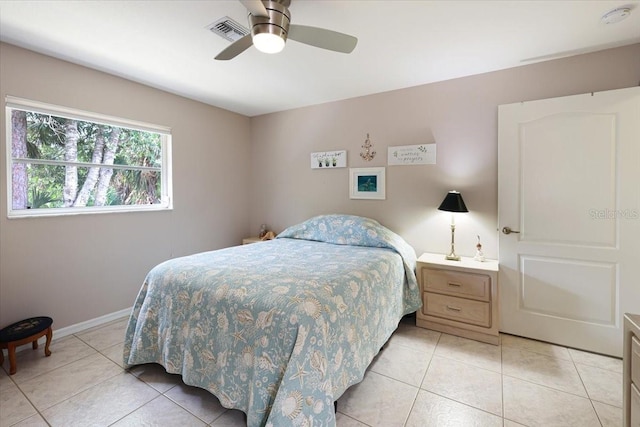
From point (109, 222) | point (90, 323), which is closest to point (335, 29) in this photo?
point (109, 222)

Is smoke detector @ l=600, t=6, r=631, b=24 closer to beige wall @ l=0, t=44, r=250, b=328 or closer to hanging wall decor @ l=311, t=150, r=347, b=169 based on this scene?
hanging wall decor @ l=311, t=150, r=347, b=169

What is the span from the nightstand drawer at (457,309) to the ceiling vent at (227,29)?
8.65 feet

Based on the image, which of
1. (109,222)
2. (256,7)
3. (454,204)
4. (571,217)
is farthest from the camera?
(109,222)

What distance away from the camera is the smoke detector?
172 centimetres

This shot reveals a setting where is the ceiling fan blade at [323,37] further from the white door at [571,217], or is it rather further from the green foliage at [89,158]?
the green foliage at [89,158]

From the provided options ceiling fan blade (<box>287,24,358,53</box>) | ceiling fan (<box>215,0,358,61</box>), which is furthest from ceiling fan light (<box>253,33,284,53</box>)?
ceiling fan blade (<box>287,24,358,53</box>)

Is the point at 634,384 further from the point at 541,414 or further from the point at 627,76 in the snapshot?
the point at 627,76

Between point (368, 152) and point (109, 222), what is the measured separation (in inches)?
110

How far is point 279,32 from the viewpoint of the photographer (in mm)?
1529

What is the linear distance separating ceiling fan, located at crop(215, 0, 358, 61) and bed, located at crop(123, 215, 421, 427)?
135cm

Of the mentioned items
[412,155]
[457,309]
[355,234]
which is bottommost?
[457,309]

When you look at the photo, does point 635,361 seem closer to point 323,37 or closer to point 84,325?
point 323,37

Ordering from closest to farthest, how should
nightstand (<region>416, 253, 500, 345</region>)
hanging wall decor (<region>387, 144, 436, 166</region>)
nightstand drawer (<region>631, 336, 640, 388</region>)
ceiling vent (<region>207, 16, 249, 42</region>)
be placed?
1. nightstand drawer (<region>631, 336, 640, 388</region>)
2. ceiling vent (<region>207, 16, 249, 42</region>)
3. nightstand (<region>416, 253, 500, 345</region>)
4. hanging wall decor (<region>387, 144, 436, 166</region>)

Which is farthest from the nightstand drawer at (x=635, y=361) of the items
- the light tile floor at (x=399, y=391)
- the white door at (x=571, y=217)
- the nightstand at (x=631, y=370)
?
the white door at (x=571, y=217)
